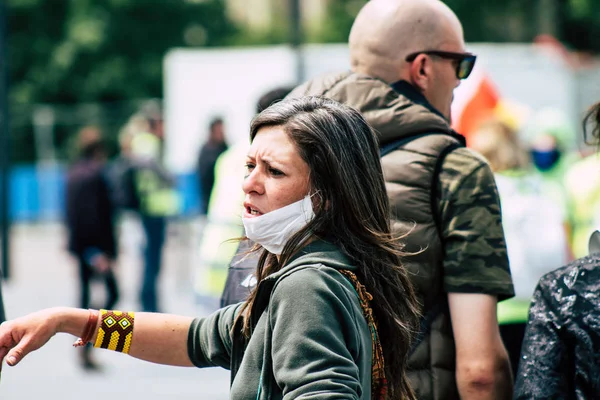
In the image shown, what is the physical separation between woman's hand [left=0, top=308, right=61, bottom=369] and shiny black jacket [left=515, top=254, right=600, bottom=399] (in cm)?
102

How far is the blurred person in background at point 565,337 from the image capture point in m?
2.11

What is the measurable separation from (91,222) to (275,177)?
264 inches

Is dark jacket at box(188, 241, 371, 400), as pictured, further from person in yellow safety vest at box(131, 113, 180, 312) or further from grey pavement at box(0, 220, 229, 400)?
person in yellow safety vest at box(131, 113, 180, 312)

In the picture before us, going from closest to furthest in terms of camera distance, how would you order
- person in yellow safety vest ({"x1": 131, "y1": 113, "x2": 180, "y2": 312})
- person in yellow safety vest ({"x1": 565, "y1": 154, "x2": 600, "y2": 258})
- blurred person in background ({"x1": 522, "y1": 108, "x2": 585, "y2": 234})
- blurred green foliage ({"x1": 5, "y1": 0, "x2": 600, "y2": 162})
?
person in yellow safety vest ({"x1": 565, "y1": 154, "x2": 600, "y2": 258}) → blurred person in background ({"x1": 522, "y1": 108, "x2": 585, "y2": 234}) → person in yellow safety vest ({"x1": 131, "y1": 113, "x2": 180, "y2": 312}) → blurred green foliage ({"x1": 5, "y1": 0, "x2": 600, "y2": 162})

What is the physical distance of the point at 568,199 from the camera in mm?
6770

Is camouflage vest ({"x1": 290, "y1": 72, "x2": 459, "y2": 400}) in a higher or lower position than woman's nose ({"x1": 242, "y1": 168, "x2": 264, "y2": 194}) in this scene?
lower

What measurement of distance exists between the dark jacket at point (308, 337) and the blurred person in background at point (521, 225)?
198cm

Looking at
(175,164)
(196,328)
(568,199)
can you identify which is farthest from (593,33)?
(196,328)

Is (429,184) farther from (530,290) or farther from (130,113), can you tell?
(130,113)

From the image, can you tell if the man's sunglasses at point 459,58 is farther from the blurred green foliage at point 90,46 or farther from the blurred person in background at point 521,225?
the blurred green foliage at point 90,46

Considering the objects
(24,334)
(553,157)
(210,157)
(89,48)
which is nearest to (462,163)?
(24,334)

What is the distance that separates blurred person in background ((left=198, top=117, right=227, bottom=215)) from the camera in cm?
1055

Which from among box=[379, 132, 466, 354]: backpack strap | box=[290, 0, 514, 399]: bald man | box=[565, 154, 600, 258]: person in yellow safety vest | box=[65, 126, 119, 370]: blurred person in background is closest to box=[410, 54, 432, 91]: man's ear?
box=[290, 0, 514, 399]: bald man

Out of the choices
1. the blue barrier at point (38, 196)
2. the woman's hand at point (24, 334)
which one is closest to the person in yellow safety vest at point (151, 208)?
the woman's hand at point (24, 334)
